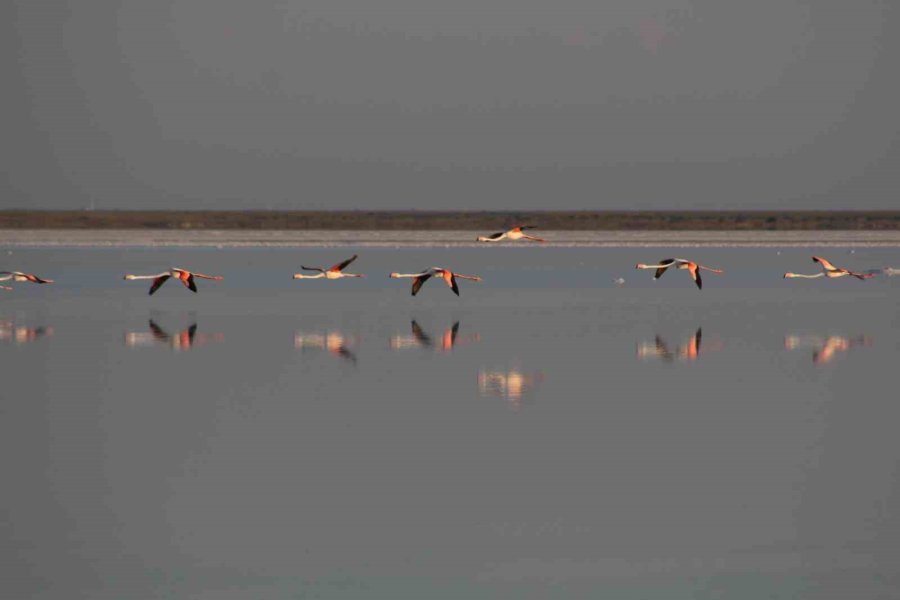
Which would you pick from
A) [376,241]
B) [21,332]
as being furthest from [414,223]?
[21,332]

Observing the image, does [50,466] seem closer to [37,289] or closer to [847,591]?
[847,591]

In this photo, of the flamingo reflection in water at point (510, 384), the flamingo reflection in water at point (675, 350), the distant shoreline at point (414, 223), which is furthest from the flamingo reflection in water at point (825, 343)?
the distant shoreline at point (414, 223)

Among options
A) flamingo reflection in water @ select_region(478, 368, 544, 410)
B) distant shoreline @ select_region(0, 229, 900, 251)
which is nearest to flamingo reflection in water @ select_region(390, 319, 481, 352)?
flamingo reflection in water @ select_region(478, 368, 544, 410)

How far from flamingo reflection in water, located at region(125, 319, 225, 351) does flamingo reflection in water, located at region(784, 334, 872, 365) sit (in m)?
7.77

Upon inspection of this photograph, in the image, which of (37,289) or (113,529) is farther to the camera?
(37,289)

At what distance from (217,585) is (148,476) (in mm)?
2930

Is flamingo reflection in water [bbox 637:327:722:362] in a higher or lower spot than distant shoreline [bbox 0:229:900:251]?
higher

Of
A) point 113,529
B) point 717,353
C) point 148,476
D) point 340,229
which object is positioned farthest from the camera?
point 340,229

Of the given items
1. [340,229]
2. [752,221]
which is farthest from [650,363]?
[752,221]

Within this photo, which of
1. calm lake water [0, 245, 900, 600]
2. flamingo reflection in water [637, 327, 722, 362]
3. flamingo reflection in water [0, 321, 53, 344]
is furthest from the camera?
flamingo reflection in water [0, 321, 53, 344]

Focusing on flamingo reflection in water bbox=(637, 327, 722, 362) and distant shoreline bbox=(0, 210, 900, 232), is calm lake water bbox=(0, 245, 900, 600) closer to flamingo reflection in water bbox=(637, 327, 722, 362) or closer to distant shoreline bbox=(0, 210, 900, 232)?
flamingo reflection in water bbox=(637, 327, 722, 362)

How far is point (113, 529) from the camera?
1021 centimetres

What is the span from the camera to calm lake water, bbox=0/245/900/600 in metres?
9.35

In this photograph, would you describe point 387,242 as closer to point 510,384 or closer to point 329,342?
point 329,342
